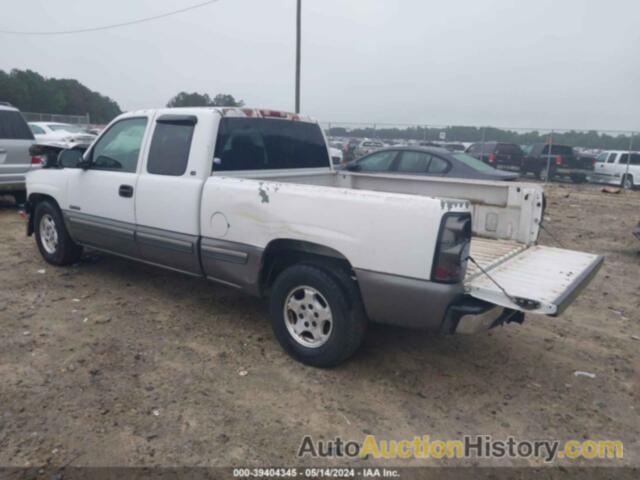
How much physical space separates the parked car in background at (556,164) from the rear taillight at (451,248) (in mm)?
18428

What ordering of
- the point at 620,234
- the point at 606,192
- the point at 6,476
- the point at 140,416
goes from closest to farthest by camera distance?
the point at 6,476 < the point at 140,416 < the point at 620,234 < the point at 606,192

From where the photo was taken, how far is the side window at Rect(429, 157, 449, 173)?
8.97 m

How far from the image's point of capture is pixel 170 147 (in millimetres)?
4484

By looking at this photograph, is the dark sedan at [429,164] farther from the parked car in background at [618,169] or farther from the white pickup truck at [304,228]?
the parked car in background at [618,169]

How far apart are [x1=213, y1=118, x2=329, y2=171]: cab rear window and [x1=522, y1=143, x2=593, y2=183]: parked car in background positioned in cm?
1682

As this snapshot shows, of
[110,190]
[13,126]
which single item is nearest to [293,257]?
[110,190]

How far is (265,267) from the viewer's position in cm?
393

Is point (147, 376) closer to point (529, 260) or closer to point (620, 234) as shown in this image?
point (529, 260)

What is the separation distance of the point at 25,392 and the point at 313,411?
193cm

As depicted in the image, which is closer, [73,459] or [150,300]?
[73,459]

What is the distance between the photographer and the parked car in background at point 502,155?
2095cm

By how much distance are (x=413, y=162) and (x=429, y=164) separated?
317mm

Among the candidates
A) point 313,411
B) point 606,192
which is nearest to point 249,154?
point 313,411

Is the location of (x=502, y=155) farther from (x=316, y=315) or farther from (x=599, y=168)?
(x=316, y=315)
